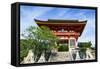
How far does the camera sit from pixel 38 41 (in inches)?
96.4

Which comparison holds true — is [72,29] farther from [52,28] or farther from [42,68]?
[42,68]

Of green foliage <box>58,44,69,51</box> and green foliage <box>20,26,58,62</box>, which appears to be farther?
green foliage <box>58,44,69,51</box>

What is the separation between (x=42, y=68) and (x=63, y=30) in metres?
0.44

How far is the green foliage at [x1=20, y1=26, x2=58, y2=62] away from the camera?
2.40 meters

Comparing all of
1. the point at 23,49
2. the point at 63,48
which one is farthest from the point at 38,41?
the point at 63,48

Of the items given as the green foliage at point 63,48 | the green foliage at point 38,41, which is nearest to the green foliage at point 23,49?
the green foliage at point 38,41

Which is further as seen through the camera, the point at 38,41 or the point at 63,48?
the point at 63,48

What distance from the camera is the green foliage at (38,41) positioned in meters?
2.40

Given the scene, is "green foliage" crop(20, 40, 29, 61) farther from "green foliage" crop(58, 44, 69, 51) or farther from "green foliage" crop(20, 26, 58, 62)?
"green foliage" crop(58, 44, 69, 51)

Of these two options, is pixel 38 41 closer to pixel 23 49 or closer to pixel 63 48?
pixel 23 49

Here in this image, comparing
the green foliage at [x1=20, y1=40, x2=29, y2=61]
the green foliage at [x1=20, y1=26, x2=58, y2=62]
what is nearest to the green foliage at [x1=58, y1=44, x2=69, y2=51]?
the green foliage at [x1=20, y1=26, x2=58, y2=62]
